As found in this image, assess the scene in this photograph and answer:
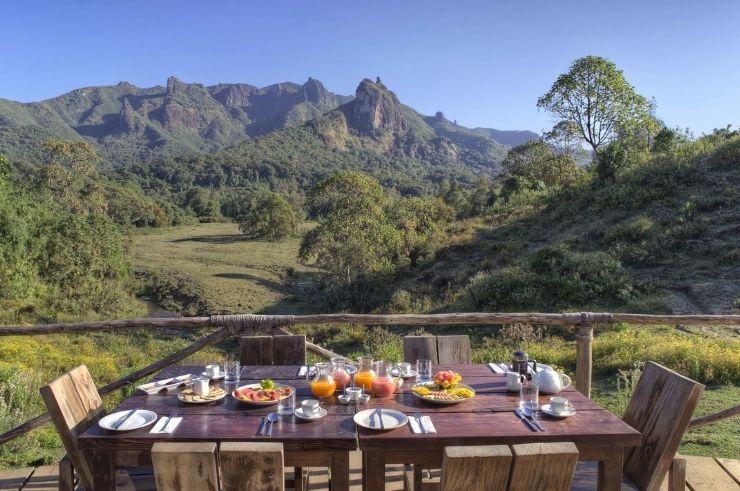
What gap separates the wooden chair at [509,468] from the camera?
1.76 meters

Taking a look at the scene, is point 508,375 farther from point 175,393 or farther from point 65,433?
point 65,433

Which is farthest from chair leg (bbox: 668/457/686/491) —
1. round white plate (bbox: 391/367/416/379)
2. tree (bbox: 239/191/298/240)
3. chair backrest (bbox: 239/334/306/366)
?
tree (bbox: 239/191/298/240)

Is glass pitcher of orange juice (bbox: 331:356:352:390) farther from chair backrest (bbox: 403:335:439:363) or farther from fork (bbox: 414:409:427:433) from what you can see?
chair backrest (bbox: 403:335:439:363)

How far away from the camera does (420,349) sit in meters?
4.11

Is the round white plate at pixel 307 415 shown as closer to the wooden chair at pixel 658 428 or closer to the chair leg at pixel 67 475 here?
the chair leg at pixel 67 475

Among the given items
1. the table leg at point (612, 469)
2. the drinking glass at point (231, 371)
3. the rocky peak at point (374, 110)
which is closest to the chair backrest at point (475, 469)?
the table leg at point (612, 469)

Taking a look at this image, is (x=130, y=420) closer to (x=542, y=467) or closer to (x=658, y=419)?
(x=542, y=467)

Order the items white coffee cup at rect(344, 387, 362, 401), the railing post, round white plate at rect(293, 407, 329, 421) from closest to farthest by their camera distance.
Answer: round white plate at rect(293, 407, 329, 421) → white coffee cup at rect(344, 387, 362, 401) → the railing post

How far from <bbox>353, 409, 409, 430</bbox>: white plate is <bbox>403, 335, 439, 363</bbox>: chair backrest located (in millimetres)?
1388

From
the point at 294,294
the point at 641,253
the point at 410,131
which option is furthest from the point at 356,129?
the point at 641,253

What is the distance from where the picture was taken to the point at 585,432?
8.17ft

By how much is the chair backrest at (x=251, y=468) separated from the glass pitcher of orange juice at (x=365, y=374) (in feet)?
4.15

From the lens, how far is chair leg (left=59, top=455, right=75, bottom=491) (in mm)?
2859

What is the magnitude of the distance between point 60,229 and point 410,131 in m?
140
